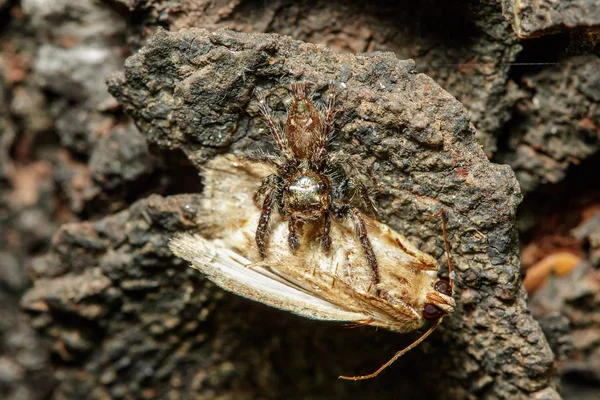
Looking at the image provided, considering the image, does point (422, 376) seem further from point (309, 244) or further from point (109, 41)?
point (109, 41)

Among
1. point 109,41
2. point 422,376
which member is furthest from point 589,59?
point 109,41

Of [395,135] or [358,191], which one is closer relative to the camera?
[395,135]

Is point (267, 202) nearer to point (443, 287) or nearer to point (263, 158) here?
point (263, 158)

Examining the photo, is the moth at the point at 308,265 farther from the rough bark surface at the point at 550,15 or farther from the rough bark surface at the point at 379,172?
the rough bark surface at the point at 550,15

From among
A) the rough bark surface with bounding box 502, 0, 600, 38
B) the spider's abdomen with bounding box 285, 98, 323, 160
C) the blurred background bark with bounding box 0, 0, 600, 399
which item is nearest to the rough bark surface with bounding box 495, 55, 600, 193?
the blurred background bark with bounding box 0, 0, 600, 399

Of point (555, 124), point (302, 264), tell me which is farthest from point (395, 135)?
point (555, 124)

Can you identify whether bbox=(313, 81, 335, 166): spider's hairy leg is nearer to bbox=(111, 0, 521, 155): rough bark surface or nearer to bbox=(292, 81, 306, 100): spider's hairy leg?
bbox=(292, 81, 306, 100): spider's hairy leg
